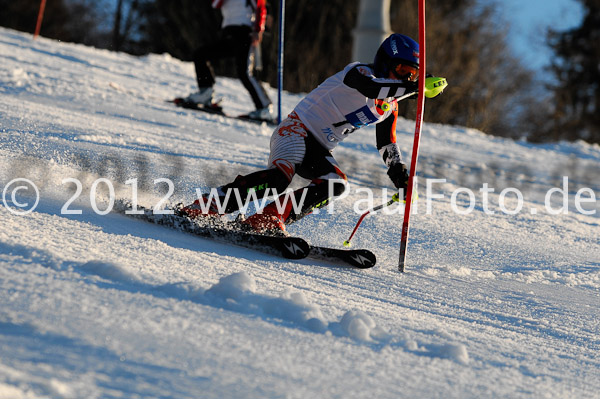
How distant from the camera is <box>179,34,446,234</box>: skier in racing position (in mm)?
3555

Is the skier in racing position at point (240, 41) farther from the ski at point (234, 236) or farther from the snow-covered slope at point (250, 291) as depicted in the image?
the ski at point (234, 236)

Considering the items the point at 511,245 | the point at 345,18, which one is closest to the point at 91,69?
the point at 511,245

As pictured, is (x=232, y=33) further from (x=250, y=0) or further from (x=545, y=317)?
(x=545, y=317)

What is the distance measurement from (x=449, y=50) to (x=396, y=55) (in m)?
20.8

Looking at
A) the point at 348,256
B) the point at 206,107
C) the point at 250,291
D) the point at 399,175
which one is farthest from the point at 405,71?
the point at 206,107

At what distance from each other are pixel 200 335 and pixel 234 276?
1.70 feet

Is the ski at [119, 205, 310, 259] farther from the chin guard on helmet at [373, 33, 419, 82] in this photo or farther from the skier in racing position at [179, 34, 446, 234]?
the chin guard on helmet at [373, 33, 419, 82]

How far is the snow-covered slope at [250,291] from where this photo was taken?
1778 mm

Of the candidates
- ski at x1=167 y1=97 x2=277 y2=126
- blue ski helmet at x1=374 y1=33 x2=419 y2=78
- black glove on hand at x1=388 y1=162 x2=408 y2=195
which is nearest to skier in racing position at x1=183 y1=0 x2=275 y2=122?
ski at x1=167 y1=97 x2=277 y2=126

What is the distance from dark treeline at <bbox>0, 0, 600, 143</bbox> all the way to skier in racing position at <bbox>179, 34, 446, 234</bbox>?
45.6 ft

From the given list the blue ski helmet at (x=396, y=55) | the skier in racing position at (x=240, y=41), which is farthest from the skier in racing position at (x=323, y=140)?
the skier in racing position at (x=240, y=41)

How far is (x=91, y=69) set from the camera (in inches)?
361

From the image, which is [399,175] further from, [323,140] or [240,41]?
[240,41]

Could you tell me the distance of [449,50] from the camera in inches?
917
